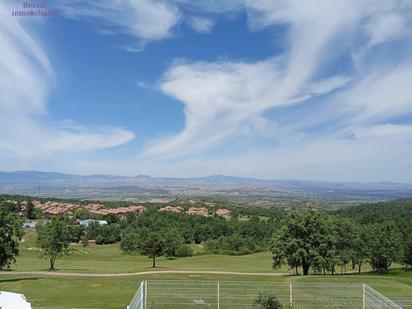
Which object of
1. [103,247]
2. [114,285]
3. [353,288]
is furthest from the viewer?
[103,247]

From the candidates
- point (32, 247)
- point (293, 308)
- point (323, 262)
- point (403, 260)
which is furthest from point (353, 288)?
point (32, 247)

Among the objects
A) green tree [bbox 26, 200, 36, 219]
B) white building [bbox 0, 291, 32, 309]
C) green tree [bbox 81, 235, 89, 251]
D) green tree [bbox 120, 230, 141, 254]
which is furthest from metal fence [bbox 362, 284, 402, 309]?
green tree [bbox 26, 200, 36, 219]

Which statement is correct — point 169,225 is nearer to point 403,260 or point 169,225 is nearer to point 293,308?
point 403,260

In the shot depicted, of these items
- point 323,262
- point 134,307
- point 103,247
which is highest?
point 134,307

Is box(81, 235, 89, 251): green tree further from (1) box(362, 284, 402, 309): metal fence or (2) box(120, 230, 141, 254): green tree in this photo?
(1) box(362, 284, 402, 309): metal fence

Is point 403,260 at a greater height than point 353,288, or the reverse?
point 353,288

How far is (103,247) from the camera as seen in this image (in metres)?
89.5

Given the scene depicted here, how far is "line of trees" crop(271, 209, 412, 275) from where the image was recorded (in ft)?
130

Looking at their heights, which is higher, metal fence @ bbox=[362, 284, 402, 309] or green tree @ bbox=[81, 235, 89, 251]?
metal fence @ bbox=[362, 284, 402, 309]

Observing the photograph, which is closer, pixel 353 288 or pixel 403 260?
pixel 353 288

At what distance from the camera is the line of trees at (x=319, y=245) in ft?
130

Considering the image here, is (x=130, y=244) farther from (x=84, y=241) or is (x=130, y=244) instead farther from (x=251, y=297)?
(x=251, y=297)

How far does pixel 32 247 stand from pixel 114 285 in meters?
57.2

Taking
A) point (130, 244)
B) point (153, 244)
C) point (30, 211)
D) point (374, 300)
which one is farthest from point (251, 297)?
point (30, 211)
